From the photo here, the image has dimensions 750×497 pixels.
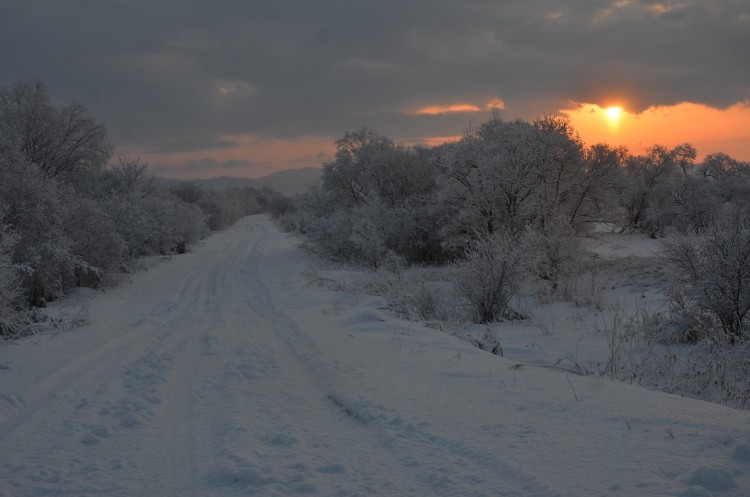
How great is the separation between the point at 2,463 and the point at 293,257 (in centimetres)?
2329

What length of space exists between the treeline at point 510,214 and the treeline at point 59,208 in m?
9.00

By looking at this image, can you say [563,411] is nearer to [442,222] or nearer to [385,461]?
[385,461]

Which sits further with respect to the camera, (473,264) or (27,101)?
(27,101)

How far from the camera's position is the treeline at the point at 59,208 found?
42.2ft

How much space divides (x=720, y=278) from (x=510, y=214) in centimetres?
1265

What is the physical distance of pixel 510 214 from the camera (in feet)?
68.4

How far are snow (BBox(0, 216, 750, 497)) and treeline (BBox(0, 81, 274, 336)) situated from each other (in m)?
A: 5.13

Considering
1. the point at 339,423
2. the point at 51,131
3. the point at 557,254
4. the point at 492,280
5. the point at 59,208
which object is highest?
the point at 51,131

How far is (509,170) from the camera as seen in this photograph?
2042 cm

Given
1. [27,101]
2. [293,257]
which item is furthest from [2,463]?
[293,257]

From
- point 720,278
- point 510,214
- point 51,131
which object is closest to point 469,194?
point 510,214

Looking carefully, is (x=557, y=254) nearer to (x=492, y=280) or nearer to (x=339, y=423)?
(x=492, y=280)

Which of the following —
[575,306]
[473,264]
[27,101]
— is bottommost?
[575,306]

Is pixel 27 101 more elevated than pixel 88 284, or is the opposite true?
pixel 27 101
